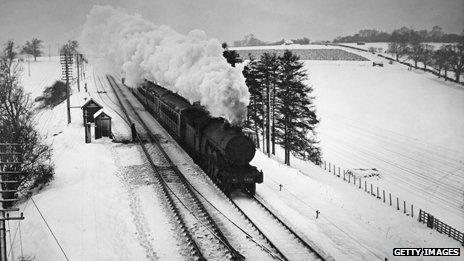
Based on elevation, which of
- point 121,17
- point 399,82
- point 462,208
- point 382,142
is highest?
point 121,17

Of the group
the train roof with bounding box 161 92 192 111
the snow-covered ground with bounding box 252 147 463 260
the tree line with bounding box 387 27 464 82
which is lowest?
the snow-covered ground with bounding box 252 147 463 260

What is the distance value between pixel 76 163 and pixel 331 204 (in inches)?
580

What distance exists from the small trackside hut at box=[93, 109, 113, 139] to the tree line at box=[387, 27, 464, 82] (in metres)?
53.0

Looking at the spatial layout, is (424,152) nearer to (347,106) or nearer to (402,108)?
(402,108)

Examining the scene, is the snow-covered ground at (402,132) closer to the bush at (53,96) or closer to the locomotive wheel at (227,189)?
the locomotive wheel at (227,189)

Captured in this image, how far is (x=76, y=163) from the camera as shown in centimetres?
2217

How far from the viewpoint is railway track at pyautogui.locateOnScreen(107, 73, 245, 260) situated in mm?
12133

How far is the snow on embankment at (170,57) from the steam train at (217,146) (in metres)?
0.71

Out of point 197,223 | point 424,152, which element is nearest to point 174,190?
point 197,223

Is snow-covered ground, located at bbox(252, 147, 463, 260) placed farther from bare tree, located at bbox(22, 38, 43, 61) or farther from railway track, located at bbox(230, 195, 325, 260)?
bare tree, located at bbox(22, 38, 43, 61)

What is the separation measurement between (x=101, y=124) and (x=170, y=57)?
7290mm

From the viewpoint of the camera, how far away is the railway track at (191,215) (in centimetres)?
1213

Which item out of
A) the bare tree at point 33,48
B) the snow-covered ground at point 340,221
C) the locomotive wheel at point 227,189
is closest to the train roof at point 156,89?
the snow-covered ground at point 340,221

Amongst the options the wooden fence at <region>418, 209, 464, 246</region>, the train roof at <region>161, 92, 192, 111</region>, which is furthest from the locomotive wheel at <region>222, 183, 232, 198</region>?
the wooden fence at <region>418, 209, 464, 246</region>
